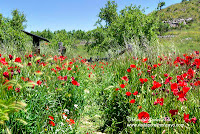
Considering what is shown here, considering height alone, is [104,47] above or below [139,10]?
below

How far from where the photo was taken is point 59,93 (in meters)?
2.88

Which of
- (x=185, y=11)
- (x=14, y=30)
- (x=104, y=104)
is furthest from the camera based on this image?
(x=185, y=11)

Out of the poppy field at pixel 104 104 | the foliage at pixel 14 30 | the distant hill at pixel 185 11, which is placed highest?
the distant hill at pixel 185 11

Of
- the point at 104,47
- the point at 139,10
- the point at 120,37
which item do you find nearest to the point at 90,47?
the point at 104,47

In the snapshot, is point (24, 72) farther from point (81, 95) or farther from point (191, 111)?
point (191, 111)

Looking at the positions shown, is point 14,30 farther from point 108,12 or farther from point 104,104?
point 104,104

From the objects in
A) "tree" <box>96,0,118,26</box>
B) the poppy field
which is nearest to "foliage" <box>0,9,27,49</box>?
the poppy field

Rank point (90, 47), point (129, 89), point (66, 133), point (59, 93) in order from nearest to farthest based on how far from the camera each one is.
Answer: point (66, 133), point (129, 89), point (59, 93), point (90, 47)

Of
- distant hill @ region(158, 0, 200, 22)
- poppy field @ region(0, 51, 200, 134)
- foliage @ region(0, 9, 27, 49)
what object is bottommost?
poppy field @ region(0, 51, 200, 134)

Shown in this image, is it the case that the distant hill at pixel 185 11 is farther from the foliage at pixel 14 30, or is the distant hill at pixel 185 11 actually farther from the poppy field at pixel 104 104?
the poppy field at pixel 104 104

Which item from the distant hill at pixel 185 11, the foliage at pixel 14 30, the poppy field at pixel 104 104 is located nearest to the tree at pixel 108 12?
the foliage at pixel 14 30

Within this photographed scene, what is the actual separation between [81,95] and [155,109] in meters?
1.75

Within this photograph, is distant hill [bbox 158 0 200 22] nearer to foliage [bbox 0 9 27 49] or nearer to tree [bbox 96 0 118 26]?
tree [bbox 96 0 118 26]

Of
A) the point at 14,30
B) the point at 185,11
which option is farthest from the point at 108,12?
the point at 185,11
